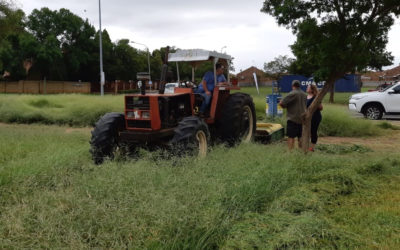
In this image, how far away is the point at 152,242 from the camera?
3.16 meters

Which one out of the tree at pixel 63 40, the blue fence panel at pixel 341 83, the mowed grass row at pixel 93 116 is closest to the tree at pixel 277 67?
the blue fence panel at pixel 341 83

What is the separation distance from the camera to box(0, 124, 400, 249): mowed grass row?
329cm

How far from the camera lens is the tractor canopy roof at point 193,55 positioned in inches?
294

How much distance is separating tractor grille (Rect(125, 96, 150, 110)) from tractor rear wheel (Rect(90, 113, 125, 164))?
11.8 inches

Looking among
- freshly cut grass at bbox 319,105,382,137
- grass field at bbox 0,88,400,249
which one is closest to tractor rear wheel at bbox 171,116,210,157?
grass field at bbox 0,88,400,249

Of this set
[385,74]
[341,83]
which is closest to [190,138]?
[341,83]

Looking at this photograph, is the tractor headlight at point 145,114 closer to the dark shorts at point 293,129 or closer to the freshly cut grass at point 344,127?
the dark shorts at point 293,129

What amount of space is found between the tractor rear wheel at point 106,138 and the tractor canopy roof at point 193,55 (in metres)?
1.76

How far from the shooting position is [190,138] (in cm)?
600

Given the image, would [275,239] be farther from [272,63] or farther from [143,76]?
[272,63]

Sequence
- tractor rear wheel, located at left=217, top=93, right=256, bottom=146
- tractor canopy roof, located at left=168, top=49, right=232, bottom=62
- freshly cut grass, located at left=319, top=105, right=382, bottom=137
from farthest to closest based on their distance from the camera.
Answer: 1. freshly cut grass, located at left=319, top=105, right=382, bottom=137
2. tractor rear wheel, located at left=217, top=93, right=256, bottom=146
3. tractor canopy roof, located at left=168, top=49, right=232, bottom=62

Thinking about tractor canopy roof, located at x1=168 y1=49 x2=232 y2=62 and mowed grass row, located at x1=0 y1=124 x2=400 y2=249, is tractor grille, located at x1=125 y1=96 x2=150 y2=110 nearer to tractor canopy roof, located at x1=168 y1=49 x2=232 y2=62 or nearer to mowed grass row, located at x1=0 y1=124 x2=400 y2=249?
mowed grass row, located at x1=0 y1=124 x2=400 y2=249

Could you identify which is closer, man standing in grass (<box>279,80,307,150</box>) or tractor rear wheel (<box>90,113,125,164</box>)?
tractor rear wheel (<box>90,113,125,164</box>)

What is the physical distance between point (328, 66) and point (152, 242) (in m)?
5.01
